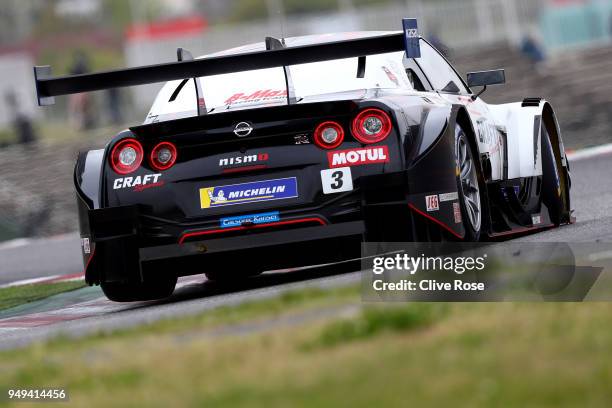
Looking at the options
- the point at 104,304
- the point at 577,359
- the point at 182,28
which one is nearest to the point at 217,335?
the point at 577,359

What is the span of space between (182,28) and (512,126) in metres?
51.5

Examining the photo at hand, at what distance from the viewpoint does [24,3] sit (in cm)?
12219

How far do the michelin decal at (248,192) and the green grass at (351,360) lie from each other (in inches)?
65.9

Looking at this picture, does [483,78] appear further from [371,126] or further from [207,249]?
[207,249]

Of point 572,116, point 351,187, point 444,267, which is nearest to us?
point 444,267

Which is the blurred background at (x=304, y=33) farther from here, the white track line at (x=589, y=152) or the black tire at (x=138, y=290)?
the black tire at (x=138, y=290)

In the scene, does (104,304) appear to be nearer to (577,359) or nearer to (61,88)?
(61,88)

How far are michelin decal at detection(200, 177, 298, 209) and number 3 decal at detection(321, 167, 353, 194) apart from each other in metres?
0.16

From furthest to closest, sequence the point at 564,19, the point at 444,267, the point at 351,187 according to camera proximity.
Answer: the point at 564,19, the point at 351,187, the point at 444,267

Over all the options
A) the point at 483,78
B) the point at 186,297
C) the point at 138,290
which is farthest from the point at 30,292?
the point at 483,78

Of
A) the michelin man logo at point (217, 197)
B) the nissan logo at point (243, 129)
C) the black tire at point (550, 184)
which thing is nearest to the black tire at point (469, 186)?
the nissan logo at point (243, 129)

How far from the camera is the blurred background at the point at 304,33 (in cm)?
2294

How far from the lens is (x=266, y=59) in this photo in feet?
25.3

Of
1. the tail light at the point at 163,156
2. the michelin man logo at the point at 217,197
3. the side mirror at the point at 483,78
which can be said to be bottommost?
the michelin man logo at the point at 217,197
